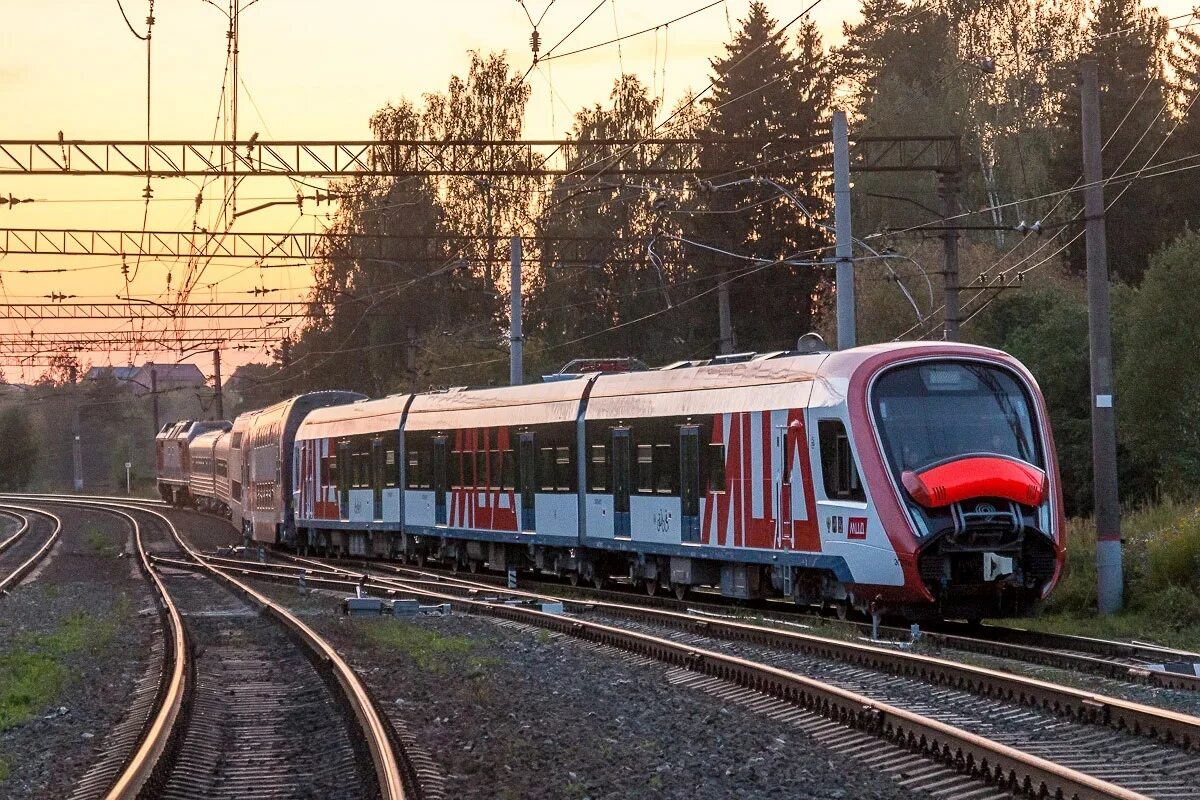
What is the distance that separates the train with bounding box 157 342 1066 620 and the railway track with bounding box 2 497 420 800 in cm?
532

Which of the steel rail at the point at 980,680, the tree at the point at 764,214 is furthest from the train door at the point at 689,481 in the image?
the tree at the point at 764,214

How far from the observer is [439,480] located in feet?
104

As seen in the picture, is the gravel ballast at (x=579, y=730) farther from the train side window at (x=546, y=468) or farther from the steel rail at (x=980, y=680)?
the train side window at (x=546, y=468)

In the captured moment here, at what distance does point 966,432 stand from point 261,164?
15.9 m

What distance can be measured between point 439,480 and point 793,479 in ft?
44.3

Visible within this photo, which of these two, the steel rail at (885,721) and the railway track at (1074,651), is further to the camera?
the railway track at (1074,651)

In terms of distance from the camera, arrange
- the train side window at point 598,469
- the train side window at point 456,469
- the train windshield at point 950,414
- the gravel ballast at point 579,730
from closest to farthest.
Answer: the gravel ballast at point 579,730 < the train windshield at point 950,414 < the train side window at point 598,469 < the train side window at point 456,469

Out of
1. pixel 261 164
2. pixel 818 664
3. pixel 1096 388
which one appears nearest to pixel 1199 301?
pixel 1096 388

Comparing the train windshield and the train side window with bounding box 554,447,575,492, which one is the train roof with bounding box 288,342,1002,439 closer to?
the train windshield

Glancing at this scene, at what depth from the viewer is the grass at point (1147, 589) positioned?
18750 mm

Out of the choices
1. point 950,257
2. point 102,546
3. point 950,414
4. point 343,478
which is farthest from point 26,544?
point 950,414

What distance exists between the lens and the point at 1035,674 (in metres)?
13.8

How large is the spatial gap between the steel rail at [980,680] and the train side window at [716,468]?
2.16m

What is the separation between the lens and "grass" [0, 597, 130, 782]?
13.3 meters
